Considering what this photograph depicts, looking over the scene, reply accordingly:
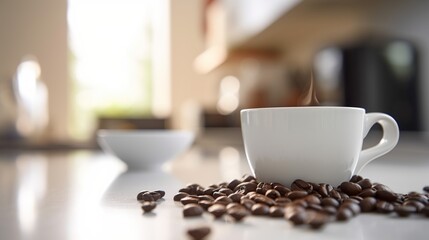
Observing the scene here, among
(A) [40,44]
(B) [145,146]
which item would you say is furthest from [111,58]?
(B) [145,146]

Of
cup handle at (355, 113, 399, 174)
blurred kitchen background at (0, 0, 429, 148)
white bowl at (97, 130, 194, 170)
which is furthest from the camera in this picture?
blurred kitchen background at (0, 0, 429, 148)

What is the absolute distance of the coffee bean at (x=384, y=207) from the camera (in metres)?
0.48

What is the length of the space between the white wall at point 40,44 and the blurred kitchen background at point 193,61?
0.04ft

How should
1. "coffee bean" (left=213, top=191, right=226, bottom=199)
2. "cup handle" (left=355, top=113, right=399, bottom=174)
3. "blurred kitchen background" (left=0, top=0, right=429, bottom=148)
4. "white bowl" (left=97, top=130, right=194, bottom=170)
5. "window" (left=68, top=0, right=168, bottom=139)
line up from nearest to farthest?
"coffee bean" (left=213, top=191, right=226, bottom=199)
"cup handle" (left=355, top=113, right=399, bottom=174)
"white bowl" (left=97, top=130, right=194, bottom=170)
"blurred kitchen background" (left=0, top=0, right=429, bottom=148)
"window" (left=68, top=0, right=168, bottom=139)

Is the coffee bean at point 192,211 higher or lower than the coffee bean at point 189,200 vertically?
higher

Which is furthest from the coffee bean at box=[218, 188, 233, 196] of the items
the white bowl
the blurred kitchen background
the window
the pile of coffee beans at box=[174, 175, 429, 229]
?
the window

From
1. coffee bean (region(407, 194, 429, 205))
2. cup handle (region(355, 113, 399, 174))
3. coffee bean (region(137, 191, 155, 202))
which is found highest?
cup handle (region(355, 113, 399, 174))

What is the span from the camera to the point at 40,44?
5.34 meters

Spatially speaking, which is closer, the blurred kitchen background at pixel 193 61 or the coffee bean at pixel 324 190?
the coffee bean at pixel 324 190

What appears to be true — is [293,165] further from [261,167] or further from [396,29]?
[396,29]

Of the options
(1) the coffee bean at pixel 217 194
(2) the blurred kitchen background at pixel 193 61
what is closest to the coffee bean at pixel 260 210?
(1) the coffee bean at pixel 217 194

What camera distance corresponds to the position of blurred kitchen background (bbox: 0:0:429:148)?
6.59 ft

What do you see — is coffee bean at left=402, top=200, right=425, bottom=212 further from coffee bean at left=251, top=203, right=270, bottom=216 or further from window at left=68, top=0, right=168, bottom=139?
window at left=68, top=0, right=168, bottom=139

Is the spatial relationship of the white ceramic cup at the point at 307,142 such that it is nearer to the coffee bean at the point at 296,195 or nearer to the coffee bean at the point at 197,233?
the coffee bean at the point at 296,195
